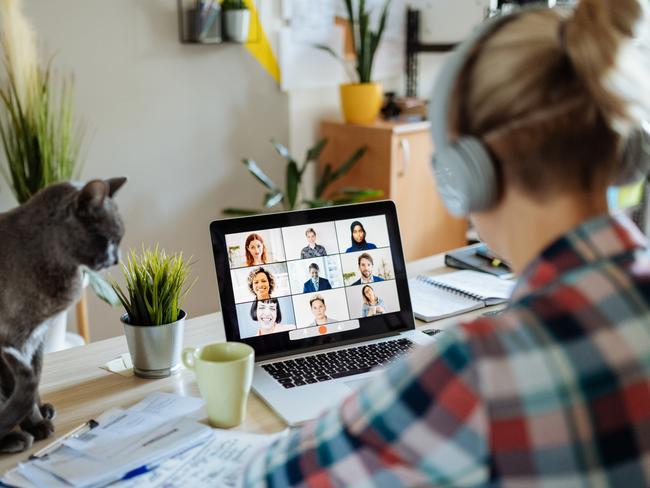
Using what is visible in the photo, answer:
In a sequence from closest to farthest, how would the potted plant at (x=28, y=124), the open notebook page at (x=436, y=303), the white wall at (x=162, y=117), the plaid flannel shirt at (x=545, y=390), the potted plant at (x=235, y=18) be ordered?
the plaid flannel shirt at (x=545, y=390), the open notebook page at (x=436, y=303), the potted plant at (x=28, y=124), the white wall at (x=162, y=117), the potted plant at (x=235, y=18)

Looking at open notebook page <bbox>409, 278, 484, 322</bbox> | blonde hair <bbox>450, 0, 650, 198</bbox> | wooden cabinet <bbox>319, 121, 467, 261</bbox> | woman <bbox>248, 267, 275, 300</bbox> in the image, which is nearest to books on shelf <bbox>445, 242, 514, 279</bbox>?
open notebook page <bbox>409, 278, 484, 322</bbox>

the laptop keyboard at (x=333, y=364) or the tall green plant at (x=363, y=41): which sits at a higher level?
the tall green plant at (x=363, y=41)

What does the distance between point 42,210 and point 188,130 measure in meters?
2.15

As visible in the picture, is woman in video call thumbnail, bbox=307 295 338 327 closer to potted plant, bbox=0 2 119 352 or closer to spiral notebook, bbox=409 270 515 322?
spiral notebook, bbox=409 270 515 322

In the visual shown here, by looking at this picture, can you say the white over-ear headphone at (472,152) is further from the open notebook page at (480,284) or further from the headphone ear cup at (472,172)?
the open notebook page at (480,284)

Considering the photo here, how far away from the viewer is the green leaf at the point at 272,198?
120 inches

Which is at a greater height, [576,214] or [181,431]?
[576,214]

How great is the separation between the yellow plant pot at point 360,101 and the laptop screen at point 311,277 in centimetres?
196

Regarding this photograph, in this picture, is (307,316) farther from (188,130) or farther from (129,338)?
(188,130)

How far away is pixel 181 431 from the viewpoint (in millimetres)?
1128

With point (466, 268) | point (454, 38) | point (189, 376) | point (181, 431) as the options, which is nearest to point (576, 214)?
point (181, 431)

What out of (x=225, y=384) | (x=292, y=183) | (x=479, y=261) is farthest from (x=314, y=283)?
(x=292, y=183)

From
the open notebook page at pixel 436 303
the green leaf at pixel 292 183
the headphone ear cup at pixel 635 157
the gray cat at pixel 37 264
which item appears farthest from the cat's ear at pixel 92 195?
the green leaf at pixel 292 183

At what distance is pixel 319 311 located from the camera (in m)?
1.42
